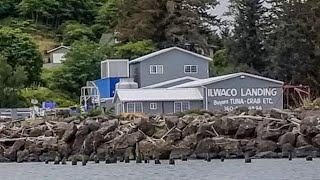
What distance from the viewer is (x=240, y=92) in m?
57.3

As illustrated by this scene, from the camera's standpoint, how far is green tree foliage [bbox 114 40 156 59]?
72.9 m

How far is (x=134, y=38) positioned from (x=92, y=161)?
36.5 m

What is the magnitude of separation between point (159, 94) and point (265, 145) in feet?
56.3

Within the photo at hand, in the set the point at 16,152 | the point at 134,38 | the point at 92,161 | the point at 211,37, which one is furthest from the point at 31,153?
the point at 211,37

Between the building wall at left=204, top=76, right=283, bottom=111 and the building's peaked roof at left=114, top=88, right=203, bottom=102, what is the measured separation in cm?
91

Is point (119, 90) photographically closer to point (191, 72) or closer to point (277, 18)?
point (191, 72)

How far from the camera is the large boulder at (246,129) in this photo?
4147cm

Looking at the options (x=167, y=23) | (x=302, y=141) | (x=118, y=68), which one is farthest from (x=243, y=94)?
(x=167, y=23)

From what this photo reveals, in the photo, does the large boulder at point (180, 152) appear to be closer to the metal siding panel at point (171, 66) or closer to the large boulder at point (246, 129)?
the large boulder at point (246, 129)

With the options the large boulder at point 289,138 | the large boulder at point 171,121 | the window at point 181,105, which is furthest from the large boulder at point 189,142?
the window at point 181,105

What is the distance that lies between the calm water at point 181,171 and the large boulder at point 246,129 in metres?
2.96

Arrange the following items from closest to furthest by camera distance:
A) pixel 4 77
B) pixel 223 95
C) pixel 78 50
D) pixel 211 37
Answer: pixel 223 95, pixel 4 77, pixel 78 50, pixel 211 37

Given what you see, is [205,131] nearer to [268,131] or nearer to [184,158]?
[184,158]

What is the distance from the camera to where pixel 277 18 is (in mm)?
69000
